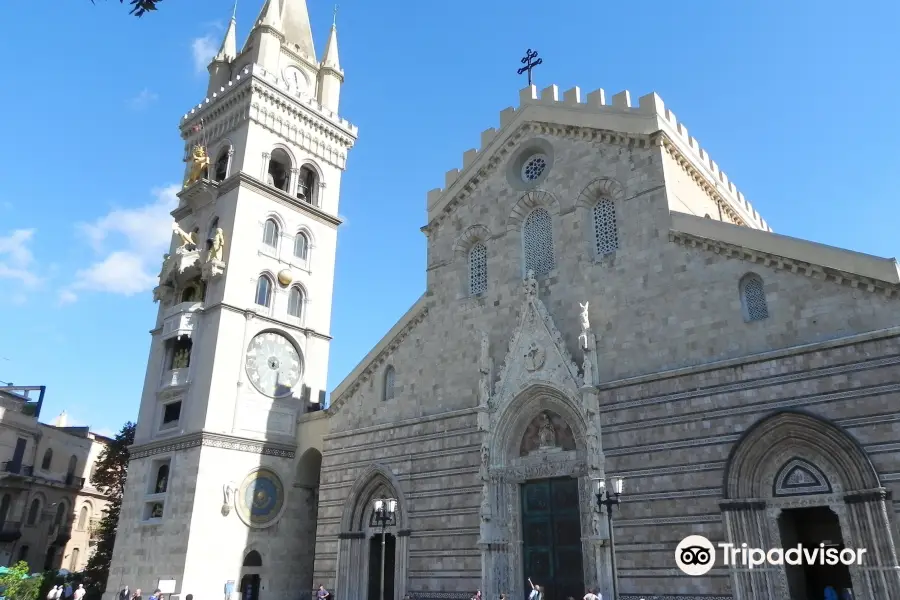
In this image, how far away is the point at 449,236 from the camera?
27547 millimetres

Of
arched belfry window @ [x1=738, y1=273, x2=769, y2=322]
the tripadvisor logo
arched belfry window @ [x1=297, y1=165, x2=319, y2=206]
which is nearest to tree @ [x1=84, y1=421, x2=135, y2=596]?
arched belfry window @ [x1=297, y1=165, x2=319, y2=206]

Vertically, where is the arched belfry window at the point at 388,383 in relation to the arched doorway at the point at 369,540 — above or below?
above

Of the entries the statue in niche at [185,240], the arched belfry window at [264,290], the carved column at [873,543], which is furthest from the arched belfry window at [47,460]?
the carved column at [873,543]

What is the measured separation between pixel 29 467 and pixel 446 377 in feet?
108

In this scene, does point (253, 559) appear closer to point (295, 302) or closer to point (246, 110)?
point (295, 302)

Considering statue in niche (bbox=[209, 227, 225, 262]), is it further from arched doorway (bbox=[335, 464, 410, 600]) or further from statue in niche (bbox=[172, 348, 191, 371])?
arched doorway (bbox=[335, 464, 410, 600])

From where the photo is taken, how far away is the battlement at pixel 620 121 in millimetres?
22656

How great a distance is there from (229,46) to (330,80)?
6244 mm

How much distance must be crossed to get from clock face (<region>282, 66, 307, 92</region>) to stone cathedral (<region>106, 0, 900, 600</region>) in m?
1.13

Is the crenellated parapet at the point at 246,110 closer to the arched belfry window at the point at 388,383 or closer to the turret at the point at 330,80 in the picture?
the turret at the point at 330,80

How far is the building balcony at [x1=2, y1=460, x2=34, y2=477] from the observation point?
4216 centimetres

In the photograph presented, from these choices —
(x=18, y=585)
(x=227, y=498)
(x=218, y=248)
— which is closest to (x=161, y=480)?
(x=227, y=498)

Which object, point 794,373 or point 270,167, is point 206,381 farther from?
point 794,373

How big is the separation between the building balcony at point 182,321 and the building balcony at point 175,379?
61.6 inches
